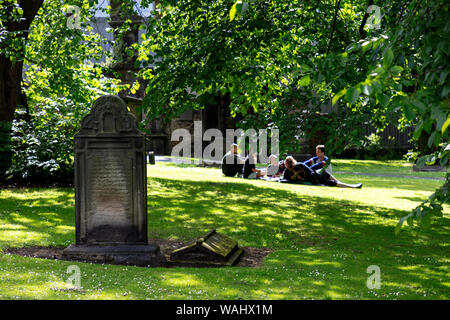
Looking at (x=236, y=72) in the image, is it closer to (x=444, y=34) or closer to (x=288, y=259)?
(x=288, y=259)

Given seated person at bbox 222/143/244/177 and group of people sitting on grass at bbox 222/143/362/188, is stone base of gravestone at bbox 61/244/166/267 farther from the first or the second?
seated person at bbox 222/143/244/177

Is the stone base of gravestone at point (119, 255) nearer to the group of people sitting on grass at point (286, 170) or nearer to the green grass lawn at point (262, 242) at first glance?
the green grass lawn at point (262, 242)

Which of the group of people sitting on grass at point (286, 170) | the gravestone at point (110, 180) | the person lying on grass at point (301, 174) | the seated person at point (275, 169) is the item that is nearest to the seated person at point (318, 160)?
the group of people sitting on grass at point (286, 170)

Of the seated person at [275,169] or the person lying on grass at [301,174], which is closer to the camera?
the person lying on grass at [301,174]

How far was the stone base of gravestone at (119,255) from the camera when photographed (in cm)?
796

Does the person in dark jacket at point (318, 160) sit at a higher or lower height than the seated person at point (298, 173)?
higher

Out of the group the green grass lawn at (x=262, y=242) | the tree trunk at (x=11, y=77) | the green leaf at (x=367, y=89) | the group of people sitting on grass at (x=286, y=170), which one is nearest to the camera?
the green leaf at (x=367, y=89)

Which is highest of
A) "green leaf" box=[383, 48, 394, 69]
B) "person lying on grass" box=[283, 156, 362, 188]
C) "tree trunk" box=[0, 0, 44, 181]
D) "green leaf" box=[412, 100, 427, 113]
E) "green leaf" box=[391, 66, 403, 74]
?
"tree trunk" box=[0, 0, 44, 181]

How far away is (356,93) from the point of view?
10.9ft

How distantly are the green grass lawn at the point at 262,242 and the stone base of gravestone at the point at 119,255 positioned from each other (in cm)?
53

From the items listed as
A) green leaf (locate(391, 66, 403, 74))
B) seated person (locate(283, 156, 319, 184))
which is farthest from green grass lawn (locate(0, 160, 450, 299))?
green leaf (locate(391, 66, 403, 74))

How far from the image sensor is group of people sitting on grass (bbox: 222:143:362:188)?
2016 centimetres

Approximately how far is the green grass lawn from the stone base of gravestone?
53 cm

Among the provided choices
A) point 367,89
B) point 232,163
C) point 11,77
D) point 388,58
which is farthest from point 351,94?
point 232,163
